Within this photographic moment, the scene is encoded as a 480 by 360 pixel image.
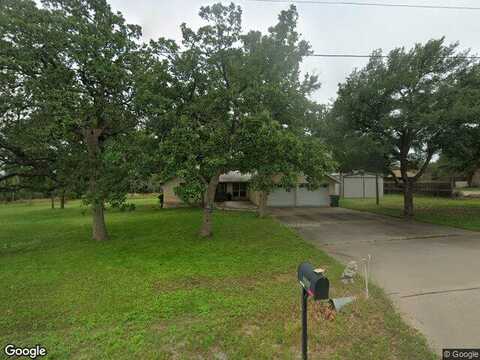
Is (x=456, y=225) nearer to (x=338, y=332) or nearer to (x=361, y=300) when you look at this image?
(x=361, y=300)

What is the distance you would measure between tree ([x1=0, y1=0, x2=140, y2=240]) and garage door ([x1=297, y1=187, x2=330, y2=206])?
1574cm

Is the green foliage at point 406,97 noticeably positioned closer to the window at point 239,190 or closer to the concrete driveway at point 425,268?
the concrete driveway at point 425,268

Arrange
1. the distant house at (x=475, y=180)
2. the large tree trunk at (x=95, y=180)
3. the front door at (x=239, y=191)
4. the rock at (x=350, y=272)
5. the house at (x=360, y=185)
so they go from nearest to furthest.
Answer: the rock at (x=350, y=272), the large tree trunk at (x=95, y=180), the front door at (x=239, y=191), the house at (x=360, y=185), the distant house at (x=475, y=180)

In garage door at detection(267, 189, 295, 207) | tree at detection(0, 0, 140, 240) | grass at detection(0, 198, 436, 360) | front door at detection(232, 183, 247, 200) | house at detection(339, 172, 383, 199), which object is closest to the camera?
grass at detection(0, 198, 436, 360)

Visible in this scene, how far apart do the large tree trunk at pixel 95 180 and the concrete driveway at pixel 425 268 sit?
7.23 metres

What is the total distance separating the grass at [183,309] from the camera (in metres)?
3.04

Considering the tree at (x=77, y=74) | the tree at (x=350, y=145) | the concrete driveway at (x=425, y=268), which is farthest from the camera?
the tree at (x=350, y=145)

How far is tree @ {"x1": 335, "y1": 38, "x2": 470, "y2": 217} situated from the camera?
35.9 ft

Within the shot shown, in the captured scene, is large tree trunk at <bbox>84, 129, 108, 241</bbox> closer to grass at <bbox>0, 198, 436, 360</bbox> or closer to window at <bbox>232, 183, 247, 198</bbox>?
grass at <bbox>0, 198, 436, 360</bbox>

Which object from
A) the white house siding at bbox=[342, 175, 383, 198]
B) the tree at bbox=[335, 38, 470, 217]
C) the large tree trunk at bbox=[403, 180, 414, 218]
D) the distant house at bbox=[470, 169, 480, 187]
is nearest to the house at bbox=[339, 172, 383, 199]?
the white house siding at bbox=[342, 175, 383, 198]

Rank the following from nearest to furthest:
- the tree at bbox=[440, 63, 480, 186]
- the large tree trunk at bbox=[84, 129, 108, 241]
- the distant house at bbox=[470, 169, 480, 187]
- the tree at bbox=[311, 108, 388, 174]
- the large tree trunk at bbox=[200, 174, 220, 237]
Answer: the large tree trunk at bbox=[84, 129, 108, 241], the large tree trunk at bbox=[200, 174, 220, 237], the tree at bbox=[440, 63, 480, 186], the tree at bbox=[311, 108, 388, 174], the distant house at bbox=[470, 169, 480, 187]

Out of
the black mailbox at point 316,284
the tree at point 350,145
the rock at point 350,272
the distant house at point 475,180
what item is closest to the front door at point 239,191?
the tree at point 350,145

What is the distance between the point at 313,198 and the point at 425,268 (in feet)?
50.8

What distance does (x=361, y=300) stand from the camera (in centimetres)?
416
